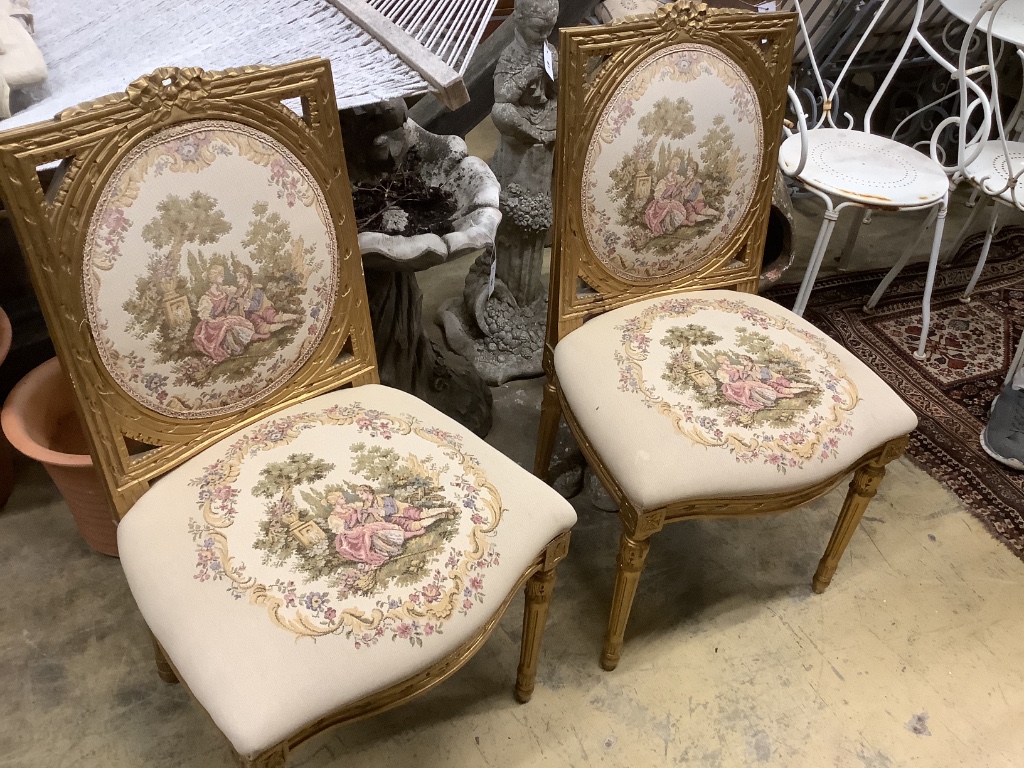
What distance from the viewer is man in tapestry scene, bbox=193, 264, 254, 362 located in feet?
3.04

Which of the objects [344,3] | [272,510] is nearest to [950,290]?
[344,3]

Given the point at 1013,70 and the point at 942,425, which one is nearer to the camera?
the point at 942,425

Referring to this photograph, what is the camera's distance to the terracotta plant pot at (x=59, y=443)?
129cm

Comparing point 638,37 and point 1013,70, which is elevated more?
point 638,37

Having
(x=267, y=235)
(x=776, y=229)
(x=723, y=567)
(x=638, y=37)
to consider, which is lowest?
(x=723, y=567)

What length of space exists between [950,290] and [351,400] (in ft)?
6.35

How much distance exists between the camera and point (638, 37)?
1.11 metres

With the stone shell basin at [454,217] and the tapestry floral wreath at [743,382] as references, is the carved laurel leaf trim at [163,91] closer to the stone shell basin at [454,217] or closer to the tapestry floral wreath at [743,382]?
the stone shell basin at [454,217]

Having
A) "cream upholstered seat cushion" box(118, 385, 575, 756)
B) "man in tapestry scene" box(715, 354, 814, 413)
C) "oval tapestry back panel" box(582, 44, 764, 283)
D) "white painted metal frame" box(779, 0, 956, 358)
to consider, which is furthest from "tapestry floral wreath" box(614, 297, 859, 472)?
"white painted metal frame" box(779, 0, 956, 358)

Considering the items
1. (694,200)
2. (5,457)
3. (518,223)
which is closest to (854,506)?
(694,200)

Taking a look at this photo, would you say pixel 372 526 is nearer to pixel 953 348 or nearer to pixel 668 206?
pixel 668 206

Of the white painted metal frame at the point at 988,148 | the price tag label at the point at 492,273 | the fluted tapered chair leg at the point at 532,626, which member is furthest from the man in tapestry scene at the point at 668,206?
the white painted metal frame at the point at 988,148

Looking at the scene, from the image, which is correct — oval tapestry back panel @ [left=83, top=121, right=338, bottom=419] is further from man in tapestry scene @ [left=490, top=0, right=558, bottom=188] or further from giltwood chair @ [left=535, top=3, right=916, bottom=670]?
man in tapestry scene @ [left=490, top=0, right=558, bottom=188]

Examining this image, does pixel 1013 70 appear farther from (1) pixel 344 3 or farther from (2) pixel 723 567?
(1) pixel 344 3
